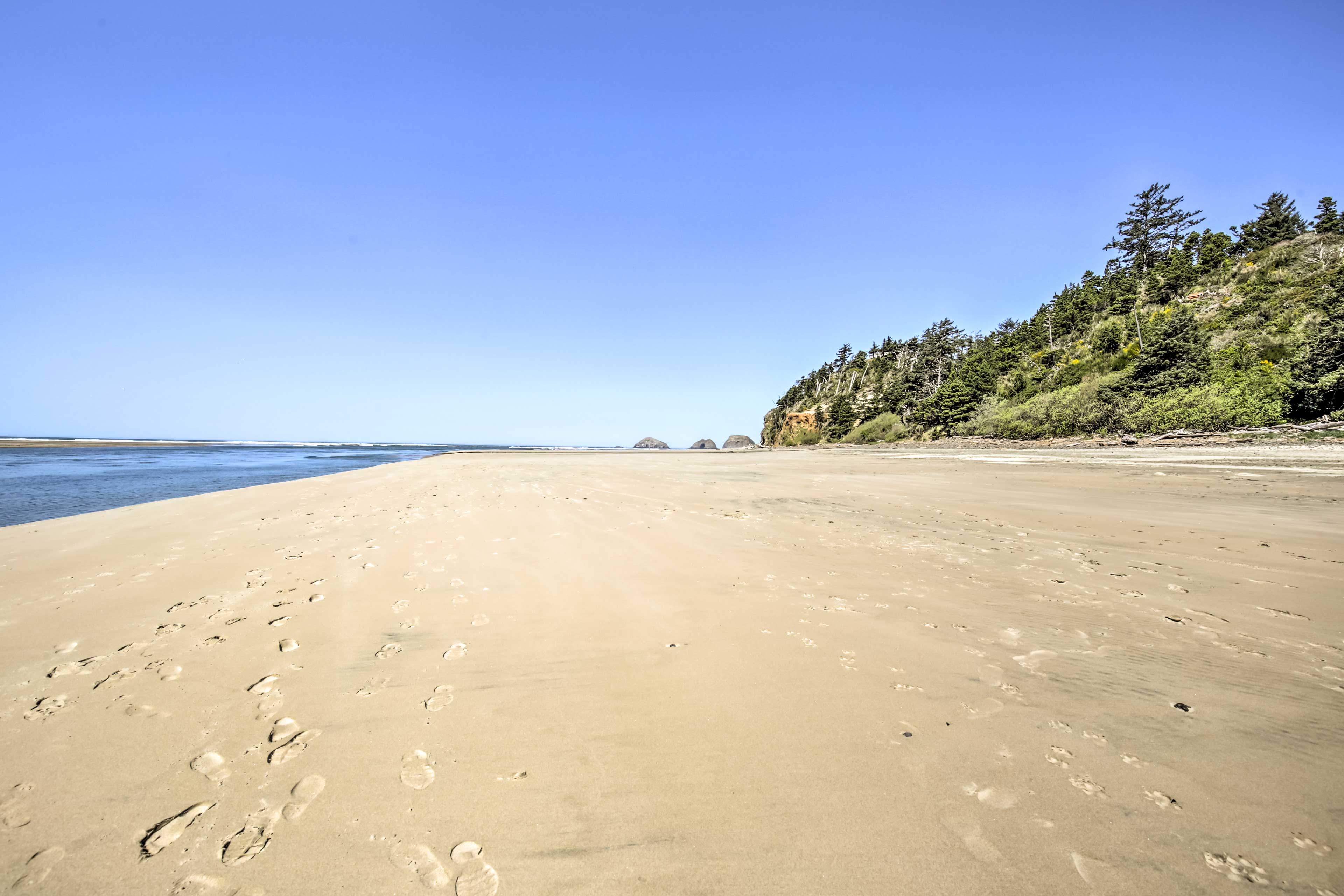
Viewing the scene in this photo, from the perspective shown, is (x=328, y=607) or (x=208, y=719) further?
(x=328, y=607)

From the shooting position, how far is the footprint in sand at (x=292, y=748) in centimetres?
218

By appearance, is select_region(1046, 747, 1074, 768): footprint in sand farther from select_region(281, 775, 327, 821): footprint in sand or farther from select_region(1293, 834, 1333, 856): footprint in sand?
select_region(281, 775, 327, 821): footprint in sand

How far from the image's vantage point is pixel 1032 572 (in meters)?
4.77

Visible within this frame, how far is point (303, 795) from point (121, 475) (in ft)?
79.5

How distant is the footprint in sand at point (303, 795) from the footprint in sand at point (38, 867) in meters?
0.65

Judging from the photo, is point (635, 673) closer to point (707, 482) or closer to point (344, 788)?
point (344, 788)

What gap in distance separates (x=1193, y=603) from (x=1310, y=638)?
0.65m

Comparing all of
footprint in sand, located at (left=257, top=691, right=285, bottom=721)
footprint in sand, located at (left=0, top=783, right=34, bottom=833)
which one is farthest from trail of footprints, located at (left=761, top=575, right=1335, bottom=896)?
footprint in sand, located at (left=0, top=783, right=34, bottom=833)

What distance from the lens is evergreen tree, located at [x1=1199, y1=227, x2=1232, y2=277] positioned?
44.9 metres

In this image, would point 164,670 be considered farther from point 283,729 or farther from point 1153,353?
point 1153,353

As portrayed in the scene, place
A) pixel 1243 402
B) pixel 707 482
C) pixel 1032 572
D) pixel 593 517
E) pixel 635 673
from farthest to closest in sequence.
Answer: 1. pixel 1243 402
2. pixel 707 482
3. pixel 593 517
4. pixel 1032 572
5. pixel 635 673

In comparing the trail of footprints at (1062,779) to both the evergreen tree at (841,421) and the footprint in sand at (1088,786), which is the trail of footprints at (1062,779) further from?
the evergreen tree at (841,421)

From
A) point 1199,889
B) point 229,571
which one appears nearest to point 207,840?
point 1199,889

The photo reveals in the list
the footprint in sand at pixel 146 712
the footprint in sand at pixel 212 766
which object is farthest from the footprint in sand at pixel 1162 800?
the footprint in sand at pixel 146 712
